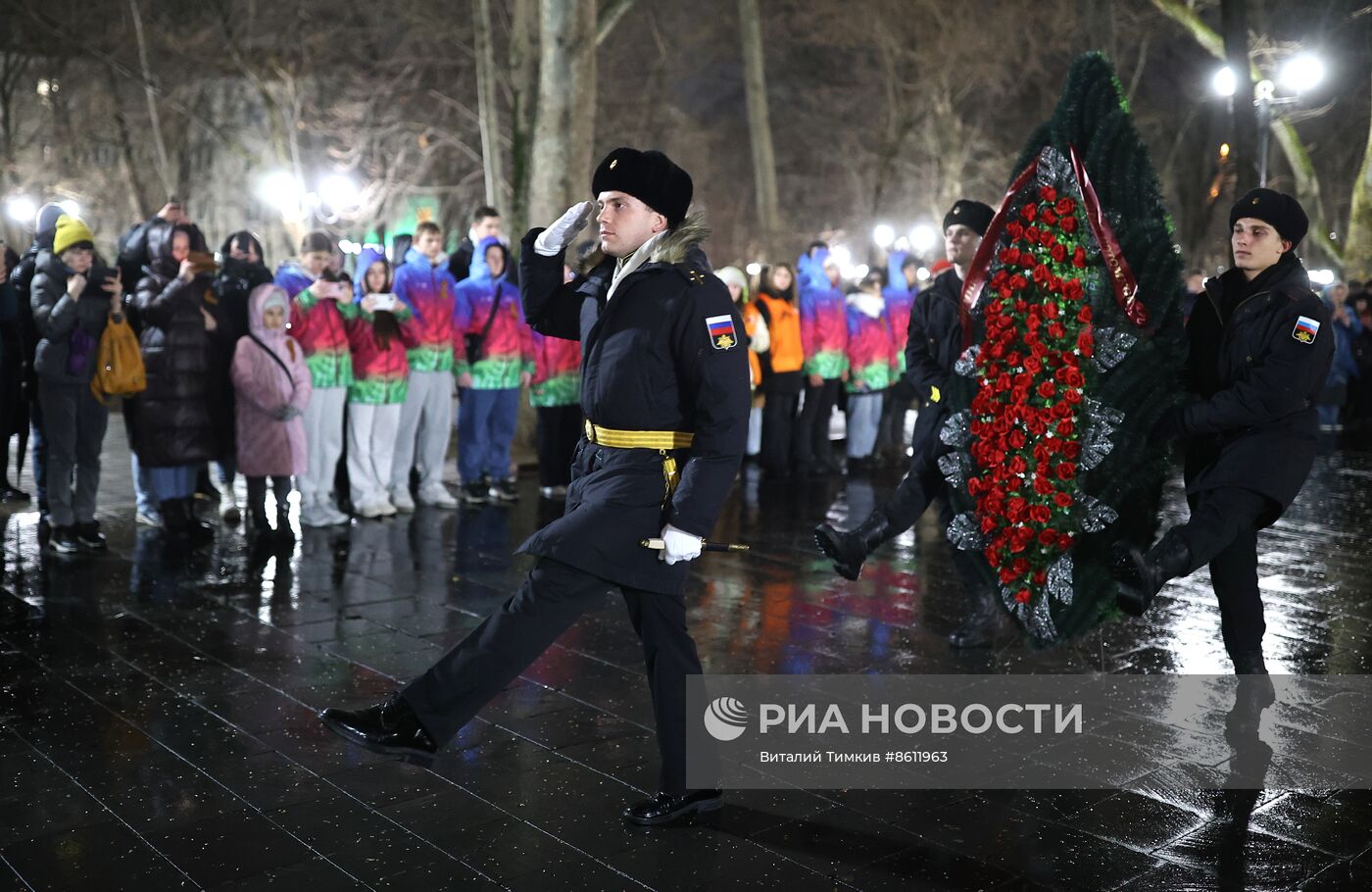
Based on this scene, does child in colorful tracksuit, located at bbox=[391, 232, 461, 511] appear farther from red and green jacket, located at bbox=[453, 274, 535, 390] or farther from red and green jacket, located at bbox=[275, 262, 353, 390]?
red and green jacket, located at bbox=[275, 262, 353, 390]

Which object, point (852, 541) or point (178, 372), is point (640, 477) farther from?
point (178, 372)

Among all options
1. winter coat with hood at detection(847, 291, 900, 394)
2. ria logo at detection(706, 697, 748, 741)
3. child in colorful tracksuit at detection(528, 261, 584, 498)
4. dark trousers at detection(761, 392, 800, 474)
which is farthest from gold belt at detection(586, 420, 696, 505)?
winter coat with hood at detection(847, 291, 900, 394)

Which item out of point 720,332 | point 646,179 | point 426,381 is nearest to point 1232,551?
point 720,332

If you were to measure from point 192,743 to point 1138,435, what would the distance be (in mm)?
3927

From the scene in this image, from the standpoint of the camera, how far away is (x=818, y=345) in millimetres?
13180

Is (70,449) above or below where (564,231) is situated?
below

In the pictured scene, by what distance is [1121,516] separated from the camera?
6.08 meters

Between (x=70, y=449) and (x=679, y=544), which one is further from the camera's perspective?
(x=70, y=449)

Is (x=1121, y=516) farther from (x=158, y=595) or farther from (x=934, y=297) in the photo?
(x=158, y=595)

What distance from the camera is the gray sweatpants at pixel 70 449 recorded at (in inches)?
356

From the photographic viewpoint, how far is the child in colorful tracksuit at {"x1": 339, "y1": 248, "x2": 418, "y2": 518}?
10070 mm

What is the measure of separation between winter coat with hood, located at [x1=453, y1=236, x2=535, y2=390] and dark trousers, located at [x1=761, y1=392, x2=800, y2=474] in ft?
8.90

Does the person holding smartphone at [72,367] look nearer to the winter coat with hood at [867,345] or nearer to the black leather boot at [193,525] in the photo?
the black leather boot at [193,525]

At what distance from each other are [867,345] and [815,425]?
941 mm
